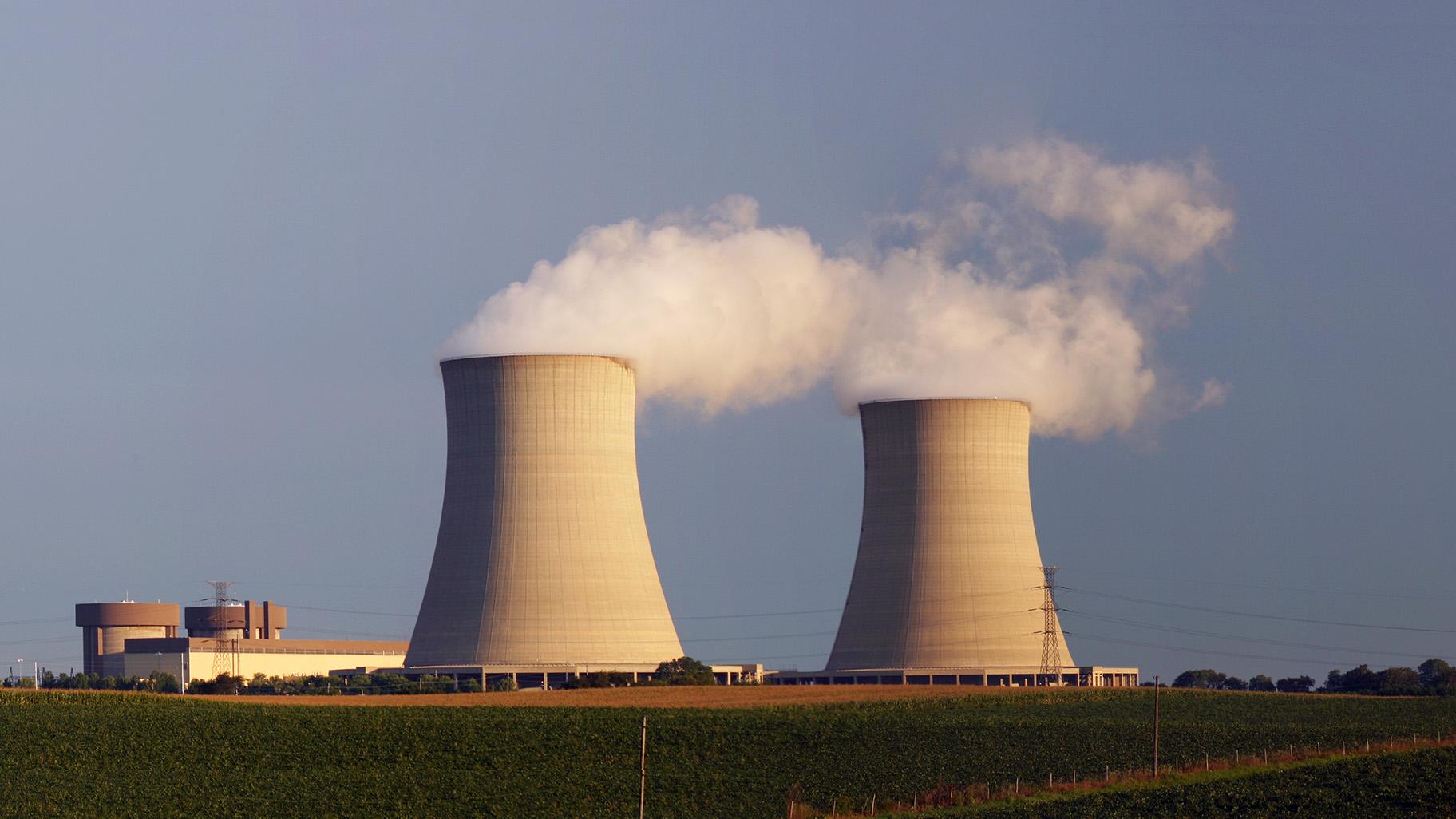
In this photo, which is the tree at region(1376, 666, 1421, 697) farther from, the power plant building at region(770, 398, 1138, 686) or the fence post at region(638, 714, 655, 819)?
the fence post at region(638, 714, 655, 819)

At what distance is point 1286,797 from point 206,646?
4098 centimetres

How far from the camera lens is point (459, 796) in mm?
21375

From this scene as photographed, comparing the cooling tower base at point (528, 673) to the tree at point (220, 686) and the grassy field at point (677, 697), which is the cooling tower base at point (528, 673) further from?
the tree at point (220, 686)

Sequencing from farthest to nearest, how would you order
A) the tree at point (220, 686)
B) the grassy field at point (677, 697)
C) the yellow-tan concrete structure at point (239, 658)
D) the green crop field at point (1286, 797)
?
the yellow-tan concrete structure at point (239, 658) < the tree at point (220, 686) < the grassy field at point (677, 697) < the green crop field at point (1286, 797)

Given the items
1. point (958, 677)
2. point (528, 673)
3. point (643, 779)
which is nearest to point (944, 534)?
point (958, 677)

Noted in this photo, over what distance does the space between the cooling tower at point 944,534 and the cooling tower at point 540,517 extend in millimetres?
4716

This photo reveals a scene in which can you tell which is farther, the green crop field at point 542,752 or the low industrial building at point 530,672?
the low industrial building at point 530,672

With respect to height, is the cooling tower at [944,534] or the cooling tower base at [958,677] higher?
the cooling tower at [944,534]

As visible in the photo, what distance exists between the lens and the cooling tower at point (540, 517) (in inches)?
1266

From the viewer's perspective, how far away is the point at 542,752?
2433 cm

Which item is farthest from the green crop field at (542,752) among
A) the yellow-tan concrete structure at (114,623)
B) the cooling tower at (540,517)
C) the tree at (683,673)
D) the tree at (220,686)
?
the yellow-tan concrete structure at (114,623)

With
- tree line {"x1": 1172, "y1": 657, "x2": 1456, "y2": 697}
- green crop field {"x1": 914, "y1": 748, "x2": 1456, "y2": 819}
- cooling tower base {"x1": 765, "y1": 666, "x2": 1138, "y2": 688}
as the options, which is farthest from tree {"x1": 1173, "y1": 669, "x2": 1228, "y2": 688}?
green crop field {"x1": 914, "y1": 748, "x2": 1456, "y2": 819}

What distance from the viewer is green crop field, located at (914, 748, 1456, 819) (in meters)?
19.0

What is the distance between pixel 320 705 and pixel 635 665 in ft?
21.9
